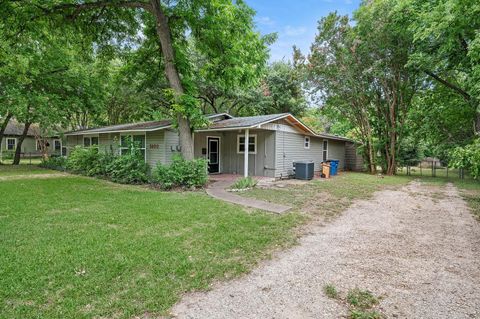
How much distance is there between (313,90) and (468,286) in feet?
53.9

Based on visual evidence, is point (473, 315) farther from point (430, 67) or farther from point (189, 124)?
point (430, 67)

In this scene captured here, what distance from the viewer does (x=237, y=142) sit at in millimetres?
13375

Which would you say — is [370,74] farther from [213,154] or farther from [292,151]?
[213,154]

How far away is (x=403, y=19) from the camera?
1120 cm

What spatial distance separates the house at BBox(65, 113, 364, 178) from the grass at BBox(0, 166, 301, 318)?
4906mm

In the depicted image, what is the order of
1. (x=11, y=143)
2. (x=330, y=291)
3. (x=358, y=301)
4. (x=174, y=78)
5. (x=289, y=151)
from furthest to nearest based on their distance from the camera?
(x=11, y=143) < (x=289, y=151) < (x=174, y=78) < (x=330, y=291) < (x=358, y=301)

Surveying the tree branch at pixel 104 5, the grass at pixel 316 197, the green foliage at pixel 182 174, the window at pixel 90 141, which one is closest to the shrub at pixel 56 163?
the window at pixel 90 141

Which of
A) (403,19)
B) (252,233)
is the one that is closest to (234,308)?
(252,233)

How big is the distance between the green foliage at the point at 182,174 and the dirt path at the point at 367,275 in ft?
17.1

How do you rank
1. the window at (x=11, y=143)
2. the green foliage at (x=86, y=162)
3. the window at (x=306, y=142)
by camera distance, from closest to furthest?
the green foliage at (x=86, y=162) < the window at (x=306, y=142) < the window at (x=11, y=143)

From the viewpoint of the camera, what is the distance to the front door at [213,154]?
13572 millimetres

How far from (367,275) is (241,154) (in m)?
10.3

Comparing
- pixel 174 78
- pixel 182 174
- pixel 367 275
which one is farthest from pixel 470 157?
pixel 174 78

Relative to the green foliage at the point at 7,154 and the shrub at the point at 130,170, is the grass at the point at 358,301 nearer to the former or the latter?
the shrub at the point at 130,170
